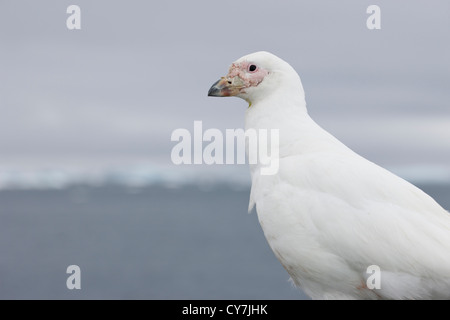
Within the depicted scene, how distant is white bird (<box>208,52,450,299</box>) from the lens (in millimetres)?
6820

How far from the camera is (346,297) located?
23.7 feet

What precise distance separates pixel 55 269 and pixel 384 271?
98918 mm

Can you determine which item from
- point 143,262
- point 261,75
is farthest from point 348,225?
point 143,262

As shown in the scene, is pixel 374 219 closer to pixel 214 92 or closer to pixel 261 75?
pixel 261 75

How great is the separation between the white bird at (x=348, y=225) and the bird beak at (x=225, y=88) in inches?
39.4

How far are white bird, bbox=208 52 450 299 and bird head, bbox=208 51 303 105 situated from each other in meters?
0.73

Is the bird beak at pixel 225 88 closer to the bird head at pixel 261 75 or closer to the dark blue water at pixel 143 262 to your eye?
the bird head at pixel 261 75

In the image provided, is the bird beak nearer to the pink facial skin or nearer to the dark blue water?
the pink facial skin

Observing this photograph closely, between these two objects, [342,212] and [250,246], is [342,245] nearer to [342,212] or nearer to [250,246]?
[342,212]

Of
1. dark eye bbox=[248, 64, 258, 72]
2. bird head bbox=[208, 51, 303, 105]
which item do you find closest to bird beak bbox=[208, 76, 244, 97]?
bird head bbox=[208, 51, 303, 105]

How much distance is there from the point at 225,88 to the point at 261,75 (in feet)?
1.69
